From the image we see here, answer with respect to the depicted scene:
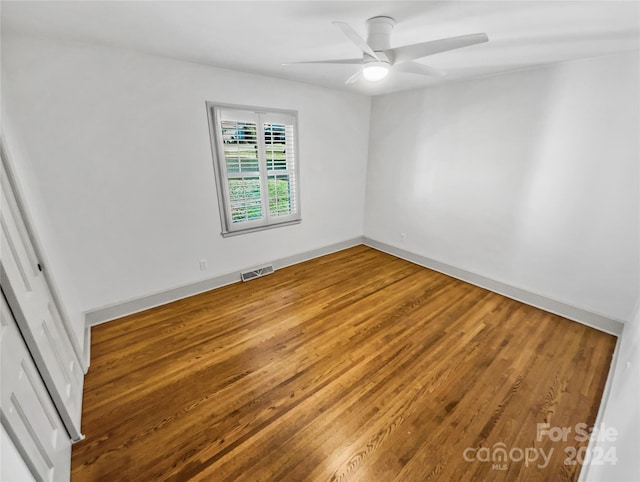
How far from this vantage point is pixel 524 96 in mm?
2732

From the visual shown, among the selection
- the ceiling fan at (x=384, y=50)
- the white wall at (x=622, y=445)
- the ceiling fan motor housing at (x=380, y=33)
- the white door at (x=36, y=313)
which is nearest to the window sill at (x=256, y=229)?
the white door at (x=36, y=313)

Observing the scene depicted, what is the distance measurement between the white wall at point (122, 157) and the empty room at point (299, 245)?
0.06 feet

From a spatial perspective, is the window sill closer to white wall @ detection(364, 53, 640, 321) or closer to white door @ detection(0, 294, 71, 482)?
white wall @ detection(364, 53, 640, 321)

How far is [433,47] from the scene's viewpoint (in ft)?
4.88

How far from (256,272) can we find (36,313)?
2.26 metres

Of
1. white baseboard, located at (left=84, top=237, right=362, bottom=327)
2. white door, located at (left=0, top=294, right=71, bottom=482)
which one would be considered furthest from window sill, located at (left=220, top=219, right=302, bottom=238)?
white door, located at (left=0, top=294, right=71, bottom=482)

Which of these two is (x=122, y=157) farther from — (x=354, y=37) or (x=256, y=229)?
(x=354, y=37)

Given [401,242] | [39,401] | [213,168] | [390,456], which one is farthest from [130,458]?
[401,242]

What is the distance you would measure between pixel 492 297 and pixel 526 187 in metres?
1.27

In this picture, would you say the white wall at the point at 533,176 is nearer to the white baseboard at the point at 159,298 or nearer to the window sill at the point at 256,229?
the window sill at the point at 256,229

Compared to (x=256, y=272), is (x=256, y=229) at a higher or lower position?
higher

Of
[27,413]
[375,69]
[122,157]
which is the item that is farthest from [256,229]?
[27,413]

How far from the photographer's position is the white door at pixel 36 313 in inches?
49.1

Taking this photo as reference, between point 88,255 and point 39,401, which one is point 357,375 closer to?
point 39,401
